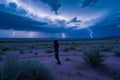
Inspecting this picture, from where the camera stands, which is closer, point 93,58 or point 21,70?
point 21,70

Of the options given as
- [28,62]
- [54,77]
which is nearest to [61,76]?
[54,77]

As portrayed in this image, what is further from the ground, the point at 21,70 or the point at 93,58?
the point at 21,70

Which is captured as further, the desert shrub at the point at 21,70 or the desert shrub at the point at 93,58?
the desert shrub at the point at 93,58

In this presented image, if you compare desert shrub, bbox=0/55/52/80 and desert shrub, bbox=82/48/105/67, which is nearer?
desert shrub, bbox=0/55/52/80

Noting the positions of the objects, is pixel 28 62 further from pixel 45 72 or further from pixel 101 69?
pixel 101 69

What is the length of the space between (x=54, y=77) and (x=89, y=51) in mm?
5222

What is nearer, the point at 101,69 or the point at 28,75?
the point at 28,75

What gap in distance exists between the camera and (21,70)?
7113mm

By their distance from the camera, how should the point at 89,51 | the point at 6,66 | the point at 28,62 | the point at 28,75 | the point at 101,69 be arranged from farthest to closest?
the point at 89,51, the point at 101,69, the point at 28,62, the point at 28,75, the point at 6,66

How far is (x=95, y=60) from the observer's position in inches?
490

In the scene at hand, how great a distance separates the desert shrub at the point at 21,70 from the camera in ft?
22.0

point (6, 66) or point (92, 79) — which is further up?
point (6, 66)

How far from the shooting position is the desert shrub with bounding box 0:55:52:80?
6.70 meters

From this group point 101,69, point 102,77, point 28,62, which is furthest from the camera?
point 101,69
